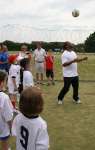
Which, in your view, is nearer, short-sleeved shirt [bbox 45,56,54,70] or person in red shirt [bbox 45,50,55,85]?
person in red shirt [bbox 45,50,55,85]

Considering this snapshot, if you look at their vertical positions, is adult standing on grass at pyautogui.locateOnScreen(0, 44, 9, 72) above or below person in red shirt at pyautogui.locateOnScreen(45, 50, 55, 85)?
above

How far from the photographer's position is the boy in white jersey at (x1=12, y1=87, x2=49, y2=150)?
4074 millimetres

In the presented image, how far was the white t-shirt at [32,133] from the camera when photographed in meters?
4.30

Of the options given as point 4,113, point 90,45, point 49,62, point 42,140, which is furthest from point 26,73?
point 90,45

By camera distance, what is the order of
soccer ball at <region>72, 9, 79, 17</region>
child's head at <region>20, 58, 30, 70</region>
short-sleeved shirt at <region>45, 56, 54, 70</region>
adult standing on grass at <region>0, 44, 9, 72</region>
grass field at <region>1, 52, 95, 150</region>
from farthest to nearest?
soccer ball at <region>72, 9, 79, 17</region>, short-sleeved shirt at <region>45, 56, 54, 70</region>, adult standing on grass at <region>0, 44, 9, 72</region>, child's head at <region>20, 58, 30, 70</region>, grass field at <region>1, 52, 95, 150</region>

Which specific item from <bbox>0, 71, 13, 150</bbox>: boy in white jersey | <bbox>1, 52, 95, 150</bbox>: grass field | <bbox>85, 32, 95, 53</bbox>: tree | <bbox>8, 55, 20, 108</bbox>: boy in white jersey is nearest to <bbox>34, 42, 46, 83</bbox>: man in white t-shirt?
<bbox>1, 52, 95, 150</bbox>: grass field

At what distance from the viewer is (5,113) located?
6227 mm

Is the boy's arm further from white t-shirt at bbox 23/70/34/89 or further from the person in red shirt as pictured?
the person in red shirt

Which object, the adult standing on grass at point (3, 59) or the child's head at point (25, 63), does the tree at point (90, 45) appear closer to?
the adult standing on grass at point (3, 59)

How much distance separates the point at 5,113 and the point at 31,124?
1.95m

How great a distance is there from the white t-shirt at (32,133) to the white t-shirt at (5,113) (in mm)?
1664

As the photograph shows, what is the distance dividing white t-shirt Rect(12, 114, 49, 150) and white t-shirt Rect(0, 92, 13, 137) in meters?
1.66

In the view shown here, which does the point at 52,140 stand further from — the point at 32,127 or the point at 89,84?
the point at 89,84

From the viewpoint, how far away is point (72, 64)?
12258 mm
